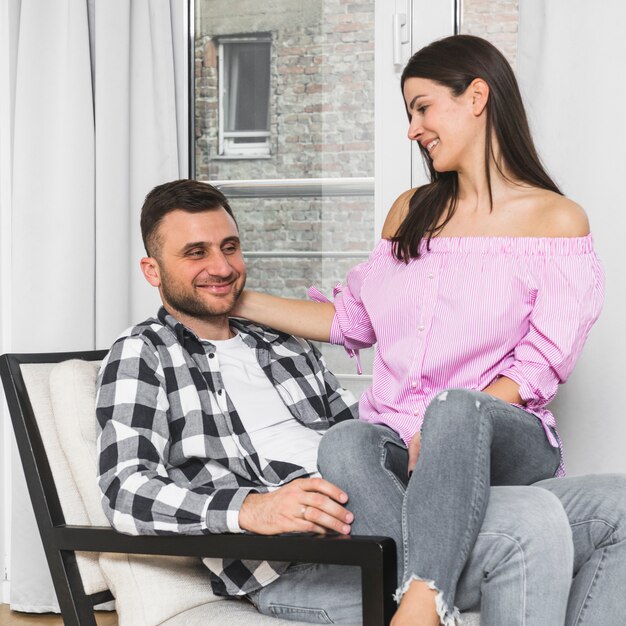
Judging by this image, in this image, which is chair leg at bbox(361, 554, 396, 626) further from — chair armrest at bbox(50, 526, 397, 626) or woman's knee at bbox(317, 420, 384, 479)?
woman's knee at bbox(317, 420, 384, 479)

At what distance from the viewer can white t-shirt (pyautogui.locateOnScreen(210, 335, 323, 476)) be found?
5.98 feet

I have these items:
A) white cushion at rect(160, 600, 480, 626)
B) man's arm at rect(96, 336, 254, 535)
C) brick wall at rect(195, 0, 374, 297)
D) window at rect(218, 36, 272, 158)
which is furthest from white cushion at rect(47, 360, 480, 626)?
window at rect(218, 36, 272, 158)

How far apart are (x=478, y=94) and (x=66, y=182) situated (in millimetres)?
1339

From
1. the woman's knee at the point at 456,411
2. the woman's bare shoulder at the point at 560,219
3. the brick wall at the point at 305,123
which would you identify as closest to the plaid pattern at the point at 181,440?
the woman's knee at the point at 456,411

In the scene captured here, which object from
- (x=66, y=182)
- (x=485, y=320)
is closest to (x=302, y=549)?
(x=485, y=320)

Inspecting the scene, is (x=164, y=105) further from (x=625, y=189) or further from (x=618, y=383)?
(x=618, y=383)

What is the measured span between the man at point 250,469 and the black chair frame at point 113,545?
0.11 ft

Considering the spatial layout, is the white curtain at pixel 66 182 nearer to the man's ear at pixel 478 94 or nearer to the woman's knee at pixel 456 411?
the man's ear at pixel 478 94

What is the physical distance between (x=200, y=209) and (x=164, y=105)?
944 millimetres

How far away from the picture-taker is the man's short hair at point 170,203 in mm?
1870

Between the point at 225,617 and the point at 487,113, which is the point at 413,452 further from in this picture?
the point at 487,113

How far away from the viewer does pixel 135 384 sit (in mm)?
1649

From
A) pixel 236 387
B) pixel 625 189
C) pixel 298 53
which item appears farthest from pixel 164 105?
pixel 625 189

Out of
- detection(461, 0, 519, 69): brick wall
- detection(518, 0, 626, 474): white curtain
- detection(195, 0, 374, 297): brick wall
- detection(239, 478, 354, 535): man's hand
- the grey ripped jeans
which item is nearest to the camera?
the grey ripped jeans
